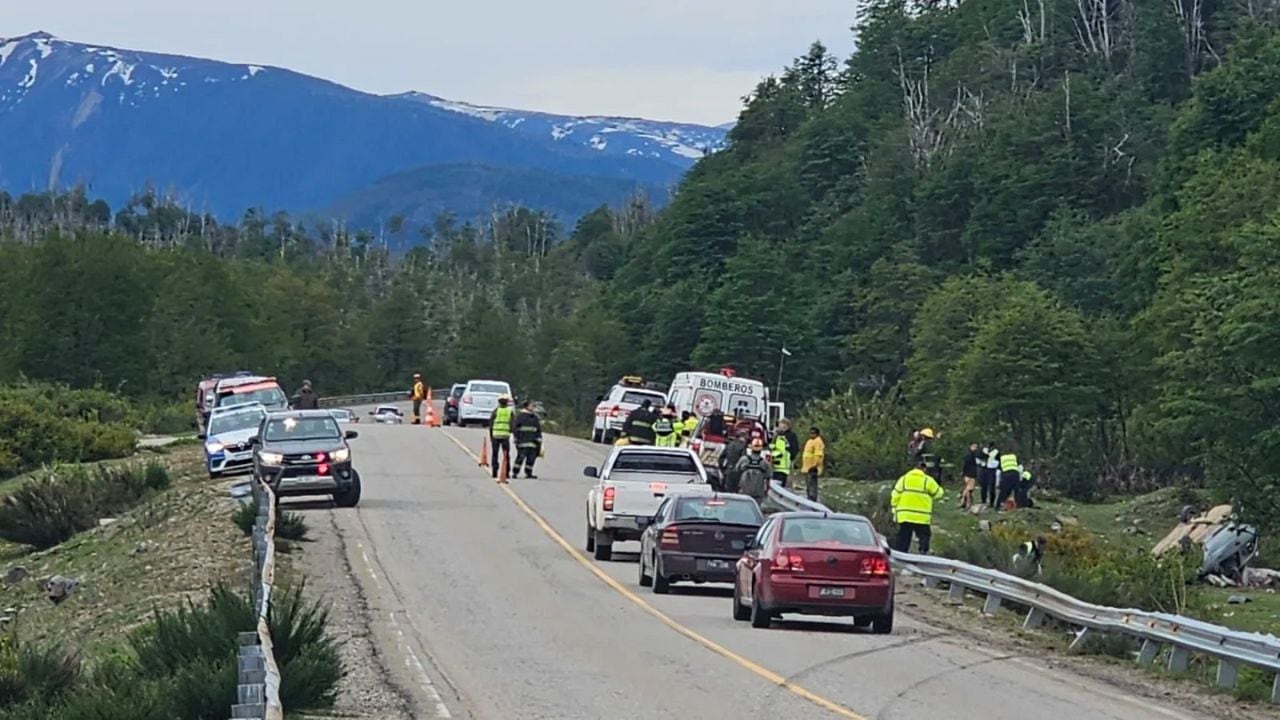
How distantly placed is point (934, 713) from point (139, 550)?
19.0 m

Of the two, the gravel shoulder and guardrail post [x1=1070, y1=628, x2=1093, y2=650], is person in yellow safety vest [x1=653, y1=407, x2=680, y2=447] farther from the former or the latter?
guardrail post [x1=1070, y1=628, x2=1093, y2=650]

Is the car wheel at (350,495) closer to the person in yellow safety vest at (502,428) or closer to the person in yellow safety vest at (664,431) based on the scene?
the person in yellow safety vest at (502,428)

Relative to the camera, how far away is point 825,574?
22078mm

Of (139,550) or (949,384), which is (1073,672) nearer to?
(139,550)

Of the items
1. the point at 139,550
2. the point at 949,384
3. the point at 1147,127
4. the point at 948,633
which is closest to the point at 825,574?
the point at 948,633

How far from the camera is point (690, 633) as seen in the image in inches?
855

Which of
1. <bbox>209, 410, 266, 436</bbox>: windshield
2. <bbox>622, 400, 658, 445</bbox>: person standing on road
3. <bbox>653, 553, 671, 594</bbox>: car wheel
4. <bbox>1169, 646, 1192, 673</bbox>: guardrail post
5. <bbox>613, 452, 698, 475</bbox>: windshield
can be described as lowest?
<bbox>209, 410, 266, 436</bbox>: windshield

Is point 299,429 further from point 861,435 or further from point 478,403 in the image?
point 478,403

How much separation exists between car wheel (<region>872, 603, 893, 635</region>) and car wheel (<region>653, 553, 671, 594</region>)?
4028 mm

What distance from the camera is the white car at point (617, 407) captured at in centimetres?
5781

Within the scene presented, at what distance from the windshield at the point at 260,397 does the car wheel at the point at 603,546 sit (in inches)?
790

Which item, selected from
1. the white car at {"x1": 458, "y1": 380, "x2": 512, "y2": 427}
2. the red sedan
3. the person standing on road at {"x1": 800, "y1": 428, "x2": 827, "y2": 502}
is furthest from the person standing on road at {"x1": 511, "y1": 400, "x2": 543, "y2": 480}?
the white car at {"x1": 458, "y1": 380, "x2": 512, "y2": 427}

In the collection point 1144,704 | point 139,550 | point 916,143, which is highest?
point 916,143

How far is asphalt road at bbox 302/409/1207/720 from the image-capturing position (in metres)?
16.3
